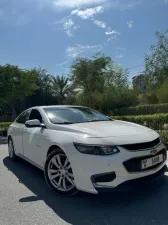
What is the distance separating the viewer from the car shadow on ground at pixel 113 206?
3.07 m

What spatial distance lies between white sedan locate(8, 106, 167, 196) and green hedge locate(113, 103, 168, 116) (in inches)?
859

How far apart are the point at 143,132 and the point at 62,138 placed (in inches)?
49.8

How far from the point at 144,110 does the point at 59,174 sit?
24.2m

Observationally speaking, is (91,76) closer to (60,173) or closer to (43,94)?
(43,94)

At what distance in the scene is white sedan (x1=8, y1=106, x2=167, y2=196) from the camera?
11.0 ft

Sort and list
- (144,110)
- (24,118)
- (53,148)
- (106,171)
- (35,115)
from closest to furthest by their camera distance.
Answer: (106,171), (53,148), (35,115), (24,118), (144,110)

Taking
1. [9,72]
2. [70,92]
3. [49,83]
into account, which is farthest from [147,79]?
[49,83]

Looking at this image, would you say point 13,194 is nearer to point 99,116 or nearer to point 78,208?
point 78,208

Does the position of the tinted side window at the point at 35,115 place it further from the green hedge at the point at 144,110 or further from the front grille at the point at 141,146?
the green hedge at the point at 144,110

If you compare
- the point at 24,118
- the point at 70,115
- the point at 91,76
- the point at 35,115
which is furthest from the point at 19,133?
the point at 91,76

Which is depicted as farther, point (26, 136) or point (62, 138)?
point (26, 136)

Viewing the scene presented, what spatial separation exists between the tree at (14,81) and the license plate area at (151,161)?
719 inches

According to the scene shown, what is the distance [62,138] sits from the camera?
12.7 feet

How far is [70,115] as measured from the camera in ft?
16.1
